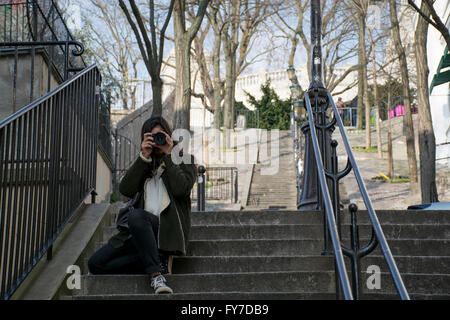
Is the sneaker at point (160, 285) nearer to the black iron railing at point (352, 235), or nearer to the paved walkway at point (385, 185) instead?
the black iron railing at point (352, 235)

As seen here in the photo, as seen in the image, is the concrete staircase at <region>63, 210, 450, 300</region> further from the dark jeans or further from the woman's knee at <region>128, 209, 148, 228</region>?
the woman's knee at <region>128, 209, 148, 228</region>

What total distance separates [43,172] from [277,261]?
1857 millimetres

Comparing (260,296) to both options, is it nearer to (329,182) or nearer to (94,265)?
(329,182)

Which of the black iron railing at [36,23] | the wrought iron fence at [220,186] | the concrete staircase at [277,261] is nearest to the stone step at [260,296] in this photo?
the concrete staircase at [277,261]

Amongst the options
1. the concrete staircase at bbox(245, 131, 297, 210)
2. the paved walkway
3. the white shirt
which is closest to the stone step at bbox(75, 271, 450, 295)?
the white shirt

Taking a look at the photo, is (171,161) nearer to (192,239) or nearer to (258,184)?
(192,239)

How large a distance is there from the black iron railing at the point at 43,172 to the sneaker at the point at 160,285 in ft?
2.63

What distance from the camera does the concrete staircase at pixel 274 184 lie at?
55.8ft

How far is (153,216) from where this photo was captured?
4.00 m

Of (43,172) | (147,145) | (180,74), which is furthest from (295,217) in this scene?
(180,74)

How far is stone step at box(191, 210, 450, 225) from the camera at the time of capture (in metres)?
4.98
